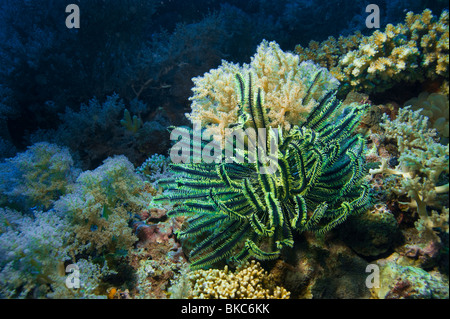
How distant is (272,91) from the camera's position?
3.16m

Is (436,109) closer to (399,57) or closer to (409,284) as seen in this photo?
(399,57)

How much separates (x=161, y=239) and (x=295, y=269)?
1.95 metres

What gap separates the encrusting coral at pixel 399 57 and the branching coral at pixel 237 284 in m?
3.34

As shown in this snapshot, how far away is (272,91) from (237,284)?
227cm

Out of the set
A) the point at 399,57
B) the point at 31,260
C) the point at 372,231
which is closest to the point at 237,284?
the point at 372,231

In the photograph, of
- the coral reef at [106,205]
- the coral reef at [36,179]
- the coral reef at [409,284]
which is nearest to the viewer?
the coral reef at [409,284]

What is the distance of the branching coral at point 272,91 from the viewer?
3.07 metres

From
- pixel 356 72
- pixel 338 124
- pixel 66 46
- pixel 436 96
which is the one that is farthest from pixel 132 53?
pixel 436 96

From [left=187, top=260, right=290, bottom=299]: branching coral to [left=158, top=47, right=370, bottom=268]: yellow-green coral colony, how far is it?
0.17 m

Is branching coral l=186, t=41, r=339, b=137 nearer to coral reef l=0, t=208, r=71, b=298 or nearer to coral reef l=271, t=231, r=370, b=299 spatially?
coral reef l=271, t=231, r=370, b=299

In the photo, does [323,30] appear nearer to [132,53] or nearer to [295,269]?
[132,53]

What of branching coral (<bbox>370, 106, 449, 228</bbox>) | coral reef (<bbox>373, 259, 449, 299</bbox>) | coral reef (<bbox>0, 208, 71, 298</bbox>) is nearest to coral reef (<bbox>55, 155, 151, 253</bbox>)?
coral reef (<bbox>0, 208, 71, 298</bbox>)

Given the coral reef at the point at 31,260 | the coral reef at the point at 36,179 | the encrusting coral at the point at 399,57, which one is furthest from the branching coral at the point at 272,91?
the coral reef at the point at 36,179

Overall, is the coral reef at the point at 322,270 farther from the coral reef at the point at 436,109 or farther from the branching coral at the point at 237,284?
the coral reef at the point at 436,109
